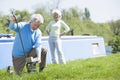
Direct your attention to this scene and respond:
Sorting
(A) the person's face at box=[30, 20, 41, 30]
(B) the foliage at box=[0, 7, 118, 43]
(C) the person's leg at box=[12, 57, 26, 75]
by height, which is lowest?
(B) the foliage at box=[0, 7, 118, 43]

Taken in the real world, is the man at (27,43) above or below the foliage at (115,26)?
above

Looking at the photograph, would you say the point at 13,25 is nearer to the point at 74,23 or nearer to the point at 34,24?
the point at 34,24

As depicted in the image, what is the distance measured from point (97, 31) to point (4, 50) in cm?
4108

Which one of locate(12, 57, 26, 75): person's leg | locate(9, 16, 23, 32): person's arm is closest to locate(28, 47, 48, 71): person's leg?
locate(12, 57, 26, 75): person's leg

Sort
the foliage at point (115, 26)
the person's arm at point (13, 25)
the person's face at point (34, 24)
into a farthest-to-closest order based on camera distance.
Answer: the foliage at point (115, 26)
the person's face at point (34, 24)
the person's arm at point (13, 25)

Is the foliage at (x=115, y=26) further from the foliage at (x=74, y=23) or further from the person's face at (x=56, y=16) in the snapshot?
the person's face at (x=56, y=16)

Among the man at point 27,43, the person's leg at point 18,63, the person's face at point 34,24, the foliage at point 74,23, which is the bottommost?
the foliage at point 74,23

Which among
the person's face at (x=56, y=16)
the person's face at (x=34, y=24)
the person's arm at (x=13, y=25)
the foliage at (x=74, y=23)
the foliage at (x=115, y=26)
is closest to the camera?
the person's arm at (x=13, y=25)

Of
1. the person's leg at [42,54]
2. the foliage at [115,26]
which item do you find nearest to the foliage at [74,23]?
the foliage at [115,26]

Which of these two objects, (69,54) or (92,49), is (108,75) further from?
(92,49)

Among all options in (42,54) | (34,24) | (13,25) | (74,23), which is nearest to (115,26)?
(74,23)

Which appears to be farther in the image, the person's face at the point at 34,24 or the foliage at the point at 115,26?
the foliage at the point at 115,26

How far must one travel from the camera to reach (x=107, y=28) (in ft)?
181

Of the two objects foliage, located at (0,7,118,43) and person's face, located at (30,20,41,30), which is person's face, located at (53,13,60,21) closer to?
person's face, located at (30,20,41,30)
